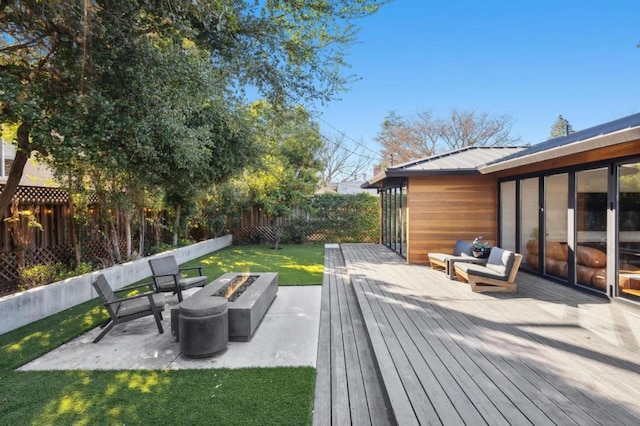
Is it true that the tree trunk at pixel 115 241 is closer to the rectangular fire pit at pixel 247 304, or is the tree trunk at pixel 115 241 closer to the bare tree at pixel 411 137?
the rectangular fire pit at pixel 247 304

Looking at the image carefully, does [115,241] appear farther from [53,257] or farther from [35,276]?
[35,276]

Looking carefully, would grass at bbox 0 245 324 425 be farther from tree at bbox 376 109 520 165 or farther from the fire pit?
tree at bbox 376 109 520 165

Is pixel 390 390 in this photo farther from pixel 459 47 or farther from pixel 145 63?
pixel 459 47

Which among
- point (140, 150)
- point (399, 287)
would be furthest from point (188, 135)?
point (399, 287)

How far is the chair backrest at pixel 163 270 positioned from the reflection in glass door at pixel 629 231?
22.2 ft

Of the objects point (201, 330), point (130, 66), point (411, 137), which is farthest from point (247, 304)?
point (411, 137)

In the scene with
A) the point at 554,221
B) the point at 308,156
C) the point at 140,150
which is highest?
the point at 308,156

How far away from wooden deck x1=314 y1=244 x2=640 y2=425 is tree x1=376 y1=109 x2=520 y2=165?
17603 millimetres

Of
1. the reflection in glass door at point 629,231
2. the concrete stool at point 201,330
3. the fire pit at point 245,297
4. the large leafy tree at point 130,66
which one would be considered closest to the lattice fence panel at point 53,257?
the large leafy tree at point 130,66

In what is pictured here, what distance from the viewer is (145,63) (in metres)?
4.05

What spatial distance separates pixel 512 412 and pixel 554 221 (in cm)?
490

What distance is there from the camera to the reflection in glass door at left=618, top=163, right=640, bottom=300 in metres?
4.44

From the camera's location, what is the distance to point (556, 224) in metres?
5.92

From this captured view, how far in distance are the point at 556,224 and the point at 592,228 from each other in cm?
78
